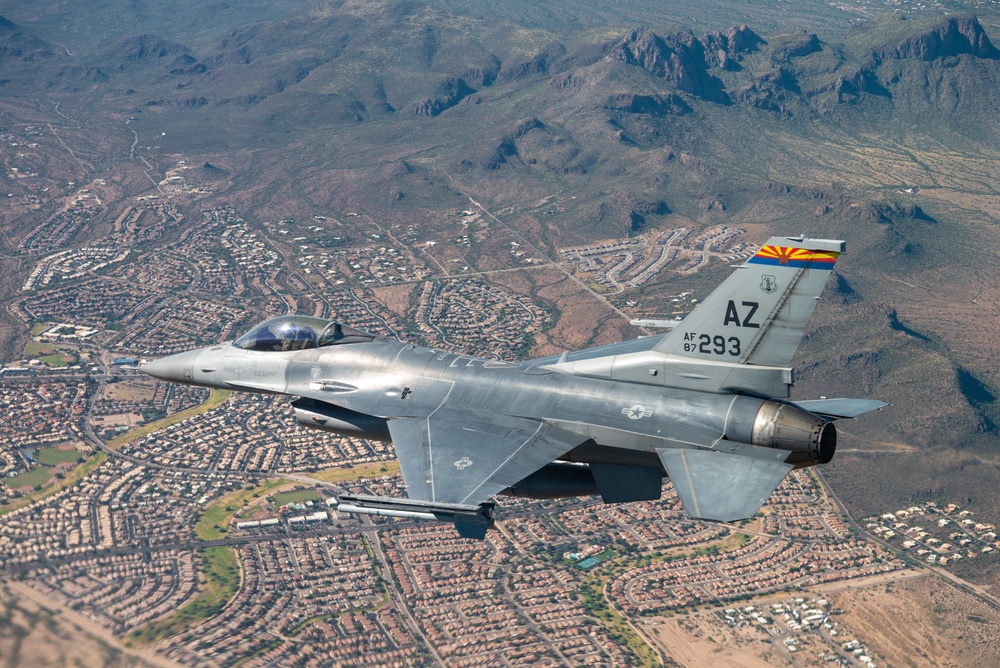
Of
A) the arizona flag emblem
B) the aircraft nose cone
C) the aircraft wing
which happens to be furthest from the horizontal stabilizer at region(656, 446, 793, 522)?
the aircraft nose cone

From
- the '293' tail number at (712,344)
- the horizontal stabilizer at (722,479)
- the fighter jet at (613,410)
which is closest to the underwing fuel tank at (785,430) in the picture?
the fighter jet at (613,410)

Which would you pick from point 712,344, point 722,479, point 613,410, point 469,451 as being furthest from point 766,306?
point 469,451

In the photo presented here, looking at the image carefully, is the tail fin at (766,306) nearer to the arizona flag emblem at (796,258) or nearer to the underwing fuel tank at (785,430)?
the arizona flag emblem at (796,258)

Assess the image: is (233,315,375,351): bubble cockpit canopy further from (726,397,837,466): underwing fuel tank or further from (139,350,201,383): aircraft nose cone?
(726,397,837,466): underwing fuel tank

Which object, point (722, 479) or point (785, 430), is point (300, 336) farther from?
point (785, 430)

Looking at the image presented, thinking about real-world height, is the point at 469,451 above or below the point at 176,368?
above

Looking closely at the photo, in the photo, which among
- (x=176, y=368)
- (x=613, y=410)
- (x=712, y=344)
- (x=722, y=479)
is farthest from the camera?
(x=176, y=368)
